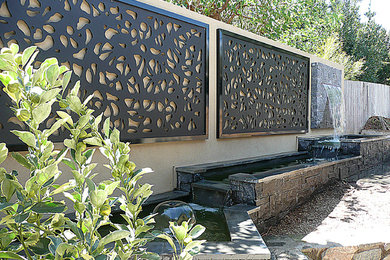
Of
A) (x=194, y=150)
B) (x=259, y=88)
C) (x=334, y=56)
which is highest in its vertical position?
(x=334, y=56)

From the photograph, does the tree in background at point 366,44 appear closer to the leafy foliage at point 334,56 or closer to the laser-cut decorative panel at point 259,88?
the leafy foliage at point 334,56

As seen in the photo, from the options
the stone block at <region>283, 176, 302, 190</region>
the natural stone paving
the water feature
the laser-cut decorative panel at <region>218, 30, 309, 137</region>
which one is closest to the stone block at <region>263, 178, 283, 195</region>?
the stone block at <region>283, 176, 302, 190</region>

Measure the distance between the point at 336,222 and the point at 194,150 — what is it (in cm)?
214

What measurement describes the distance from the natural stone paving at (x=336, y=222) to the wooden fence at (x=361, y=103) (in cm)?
642

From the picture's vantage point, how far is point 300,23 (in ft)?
36.4

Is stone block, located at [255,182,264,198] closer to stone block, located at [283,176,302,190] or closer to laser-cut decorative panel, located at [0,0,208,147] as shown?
stone block, located at [283,176,302,190]

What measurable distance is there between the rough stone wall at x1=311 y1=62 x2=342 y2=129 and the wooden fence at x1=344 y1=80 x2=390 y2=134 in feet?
9.79

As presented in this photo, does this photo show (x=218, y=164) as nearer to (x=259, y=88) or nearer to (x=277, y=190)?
(x=277, y=190)

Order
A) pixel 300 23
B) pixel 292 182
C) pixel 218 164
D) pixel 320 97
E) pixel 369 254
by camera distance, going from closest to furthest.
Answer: pixel 369 254 → pixel 292 182 → pixel 218 164 → pixel 320 97 → pixel 300 23

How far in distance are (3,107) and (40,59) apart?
58 cm

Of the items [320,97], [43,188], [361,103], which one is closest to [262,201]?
[43,188]

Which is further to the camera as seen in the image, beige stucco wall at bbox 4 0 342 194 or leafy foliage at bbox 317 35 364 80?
leafy foliage at bbox 317 35 364 80

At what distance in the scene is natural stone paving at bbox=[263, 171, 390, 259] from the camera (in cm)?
310

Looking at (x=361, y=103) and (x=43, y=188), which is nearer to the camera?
(x=43, y=188)
